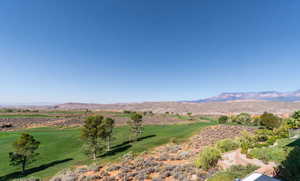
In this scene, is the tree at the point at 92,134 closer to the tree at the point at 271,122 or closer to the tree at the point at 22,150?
the tree at the point at 22,150

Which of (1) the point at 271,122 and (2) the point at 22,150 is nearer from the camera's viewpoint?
(2) the point at 22,150

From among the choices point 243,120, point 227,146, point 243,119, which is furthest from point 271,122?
point 227,146

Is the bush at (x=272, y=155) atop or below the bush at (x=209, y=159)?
atop

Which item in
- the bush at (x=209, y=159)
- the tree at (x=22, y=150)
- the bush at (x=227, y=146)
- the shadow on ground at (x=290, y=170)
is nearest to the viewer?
the shadow on ground at (x=290, y=170)

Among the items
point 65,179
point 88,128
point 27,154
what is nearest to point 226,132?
point 88,128

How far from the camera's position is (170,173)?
11.5m

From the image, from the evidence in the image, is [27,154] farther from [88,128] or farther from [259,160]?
[259,160]

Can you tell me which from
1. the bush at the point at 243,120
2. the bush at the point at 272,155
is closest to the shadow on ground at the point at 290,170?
A: the bush at the point at 272,155

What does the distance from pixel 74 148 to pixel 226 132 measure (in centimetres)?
3180

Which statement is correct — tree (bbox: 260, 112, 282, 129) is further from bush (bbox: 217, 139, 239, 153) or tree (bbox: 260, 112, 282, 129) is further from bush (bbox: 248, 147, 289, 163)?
bush (bbox: 248, 147, 289, 163)

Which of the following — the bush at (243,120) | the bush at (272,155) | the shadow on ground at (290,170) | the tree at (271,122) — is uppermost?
the shadow on ground at (290,170)

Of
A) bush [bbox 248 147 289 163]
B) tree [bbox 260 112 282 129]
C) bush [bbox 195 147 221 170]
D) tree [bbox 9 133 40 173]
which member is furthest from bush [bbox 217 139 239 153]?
tree [bbox 9 133 40 173]

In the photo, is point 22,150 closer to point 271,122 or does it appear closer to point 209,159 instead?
point 209,159

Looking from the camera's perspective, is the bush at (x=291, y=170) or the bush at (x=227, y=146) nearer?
the bush at (x=291, y=170)
